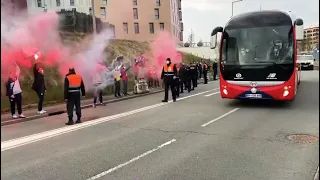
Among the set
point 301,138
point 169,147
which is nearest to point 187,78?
point 301,138

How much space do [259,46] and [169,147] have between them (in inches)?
170

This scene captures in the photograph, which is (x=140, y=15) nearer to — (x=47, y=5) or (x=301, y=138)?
(x=301, y=138)

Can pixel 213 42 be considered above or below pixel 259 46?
above

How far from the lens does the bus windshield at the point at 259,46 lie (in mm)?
8453

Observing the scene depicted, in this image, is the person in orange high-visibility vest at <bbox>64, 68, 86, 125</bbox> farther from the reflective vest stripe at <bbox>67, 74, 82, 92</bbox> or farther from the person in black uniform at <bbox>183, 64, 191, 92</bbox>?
the person in black uniform at <bbox>183, 64, 191, 92</bbox>

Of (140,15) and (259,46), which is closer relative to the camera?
(259,46)

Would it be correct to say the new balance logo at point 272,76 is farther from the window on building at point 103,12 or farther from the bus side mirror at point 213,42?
the window on building at point 103,12

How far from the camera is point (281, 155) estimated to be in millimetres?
5922

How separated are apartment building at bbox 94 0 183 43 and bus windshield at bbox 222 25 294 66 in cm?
202

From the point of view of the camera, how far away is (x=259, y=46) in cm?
920

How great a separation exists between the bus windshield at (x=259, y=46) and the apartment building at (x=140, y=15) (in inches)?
79.5

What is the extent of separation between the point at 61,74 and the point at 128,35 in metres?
10.2

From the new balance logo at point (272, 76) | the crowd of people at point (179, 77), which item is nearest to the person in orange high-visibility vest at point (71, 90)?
the crowd of people at point (179, 77)

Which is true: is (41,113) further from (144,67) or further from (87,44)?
(144,67)
